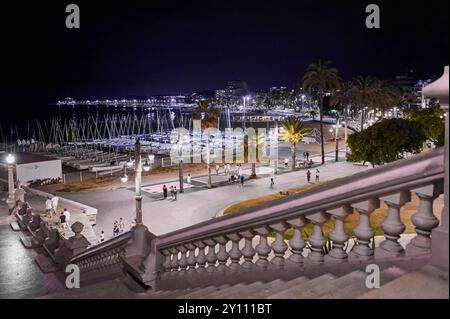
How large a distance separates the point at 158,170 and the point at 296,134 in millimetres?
14110

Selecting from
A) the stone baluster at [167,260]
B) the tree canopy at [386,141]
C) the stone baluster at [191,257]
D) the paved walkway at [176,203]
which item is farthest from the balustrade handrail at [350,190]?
the tree canopy at [386,141]

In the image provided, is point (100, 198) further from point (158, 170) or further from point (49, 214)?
point (158, 170)

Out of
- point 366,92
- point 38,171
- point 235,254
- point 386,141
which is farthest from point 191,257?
point 366,92

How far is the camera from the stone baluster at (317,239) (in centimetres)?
417

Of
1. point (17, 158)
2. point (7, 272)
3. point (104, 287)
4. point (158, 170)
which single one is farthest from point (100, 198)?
point (104, 287)

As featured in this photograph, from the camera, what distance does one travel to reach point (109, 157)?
59281mm

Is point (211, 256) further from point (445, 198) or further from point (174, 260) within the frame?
point (445, 198)

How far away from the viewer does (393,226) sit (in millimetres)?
3732

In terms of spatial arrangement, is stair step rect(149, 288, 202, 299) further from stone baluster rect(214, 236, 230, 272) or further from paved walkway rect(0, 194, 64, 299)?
paved walkway rect(0, 194, 64, 299)

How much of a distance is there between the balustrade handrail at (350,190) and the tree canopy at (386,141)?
32534mm

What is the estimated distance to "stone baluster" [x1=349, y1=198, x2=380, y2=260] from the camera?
147 inches

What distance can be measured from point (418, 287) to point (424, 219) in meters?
0.71

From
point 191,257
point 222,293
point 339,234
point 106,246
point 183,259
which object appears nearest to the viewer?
point 339,234

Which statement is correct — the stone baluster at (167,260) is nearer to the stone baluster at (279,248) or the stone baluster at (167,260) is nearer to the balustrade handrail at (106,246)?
the balustrade handrail at (106,246)
